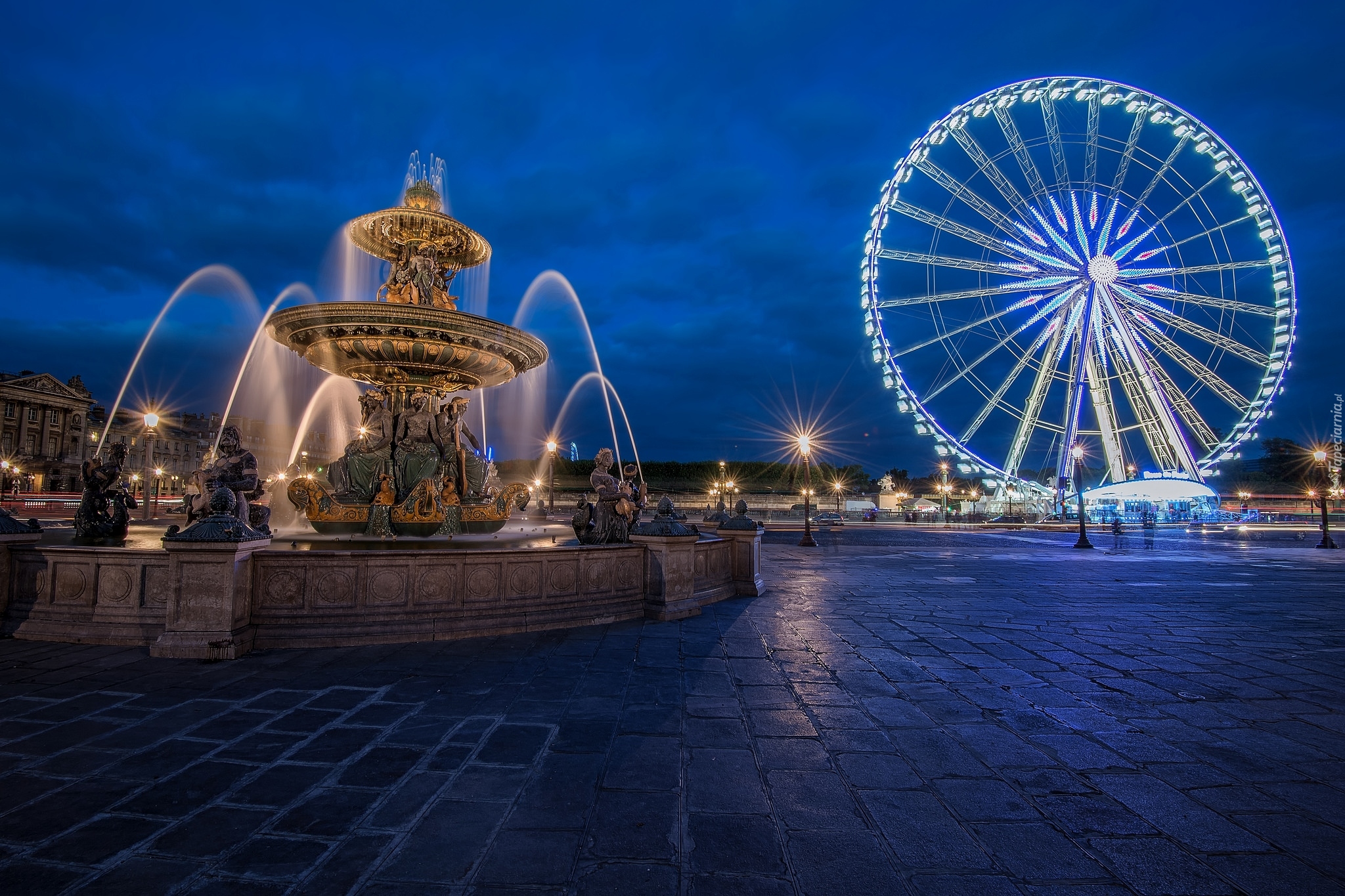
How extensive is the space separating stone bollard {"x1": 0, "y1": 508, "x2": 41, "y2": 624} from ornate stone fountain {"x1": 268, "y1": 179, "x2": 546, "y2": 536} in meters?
4.20

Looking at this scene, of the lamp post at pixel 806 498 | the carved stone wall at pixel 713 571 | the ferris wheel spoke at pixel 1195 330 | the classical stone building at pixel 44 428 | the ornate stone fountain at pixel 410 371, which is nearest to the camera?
the carved stone wall at pixel 713 571

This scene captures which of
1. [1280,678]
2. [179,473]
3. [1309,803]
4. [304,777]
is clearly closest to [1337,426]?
[1280,678]

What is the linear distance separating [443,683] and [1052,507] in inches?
1998

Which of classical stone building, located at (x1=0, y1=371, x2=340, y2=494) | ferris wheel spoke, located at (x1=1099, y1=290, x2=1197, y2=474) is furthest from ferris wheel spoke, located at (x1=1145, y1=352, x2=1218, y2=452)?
classical stone building, located at (x1=0, y1=371, x2=340, y2=494)

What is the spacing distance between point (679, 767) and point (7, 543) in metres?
7.38

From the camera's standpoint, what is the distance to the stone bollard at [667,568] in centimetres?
814

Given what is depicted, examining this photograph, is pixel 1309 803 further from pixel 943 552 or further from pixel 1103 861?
pixel 943 552

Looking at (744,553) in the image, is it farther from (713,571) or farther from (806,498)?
(806,498)

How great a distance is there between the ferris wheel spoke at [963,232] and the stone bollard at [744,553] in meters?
23.5

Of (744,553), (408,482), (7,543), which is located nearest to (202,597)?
(7,543)

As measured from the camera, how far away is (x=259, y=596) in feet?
20.8

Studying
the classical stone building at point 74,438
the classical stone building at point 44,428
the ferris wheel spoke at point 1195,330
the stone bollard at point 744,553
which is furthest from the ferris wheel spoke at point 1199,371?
the classical stone building at point 44,428

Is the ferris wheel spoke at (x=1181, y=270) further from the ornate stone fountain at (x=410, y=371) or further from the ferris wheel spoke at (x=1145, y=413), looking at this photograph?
the ornate stone fountain at (x=410, y=371)

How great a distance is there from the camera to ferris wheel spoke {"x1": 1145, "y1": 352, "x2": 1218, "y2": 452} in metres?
31.3
